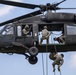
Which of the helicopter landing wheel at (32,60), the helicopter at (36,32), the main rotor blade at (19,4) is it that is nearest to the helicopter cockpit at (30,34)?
the helicopter at (36,32)

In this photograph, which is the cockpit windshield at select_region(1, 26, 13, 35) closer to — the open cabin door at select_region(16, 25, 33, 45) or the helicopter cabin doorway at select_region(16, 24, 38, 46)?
the helicopter cabin doorway at select_region(16, 24, 38, 46)

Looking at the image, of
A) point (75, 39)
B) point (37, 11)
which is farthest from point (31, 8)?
point (75, 39)

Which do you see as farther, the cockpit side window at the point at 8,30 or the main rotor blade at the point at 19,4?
the cockpit side window at the point at 8,30

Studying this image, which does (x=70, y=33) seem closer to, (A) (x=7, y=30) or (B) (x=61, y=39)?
(B) (x=61, y=39)

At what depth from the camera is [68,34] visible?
39.0 m

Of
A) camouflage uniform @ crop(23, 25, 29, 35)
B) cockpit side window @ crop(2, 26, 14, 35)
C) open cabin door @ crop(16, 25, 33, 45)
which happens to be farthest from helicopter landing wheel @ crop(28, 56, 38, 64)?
cockpit side window @ crop(2, 26, 14, 35)

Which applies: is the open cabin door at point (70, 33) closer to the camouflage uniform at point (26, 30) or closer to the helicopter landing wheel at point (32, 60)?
the helicopter landing wheel at point (32, 60)

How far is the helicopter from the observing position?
38656 millimetres

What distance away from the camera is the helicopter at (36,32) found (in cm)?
3866

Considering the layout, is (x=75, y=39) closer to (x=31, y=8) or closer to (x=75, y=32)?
(x=75, y=32)

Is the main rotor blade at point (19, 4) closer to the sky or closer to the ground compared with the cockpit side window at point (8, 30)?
closer to the sky

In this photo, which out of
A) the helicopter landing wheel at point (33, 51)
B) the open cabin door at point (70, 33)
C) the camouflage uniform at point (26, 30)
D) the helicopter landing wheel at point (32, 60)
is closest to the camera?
the helicopter landing wheel at point (33, 51)

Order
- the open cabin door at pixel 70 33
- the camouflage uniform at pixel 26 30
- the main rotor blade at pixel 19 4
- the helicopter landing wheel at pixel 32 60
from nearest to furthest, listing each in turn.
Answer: the main rotor blade at pixel 19 4
the camouflage uniform at pixel 26 30
the open cabin door at pixel 70 33
the helicopter landing wheel at pixel 32 60

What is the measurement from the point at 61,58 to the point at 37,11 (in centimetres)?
367
